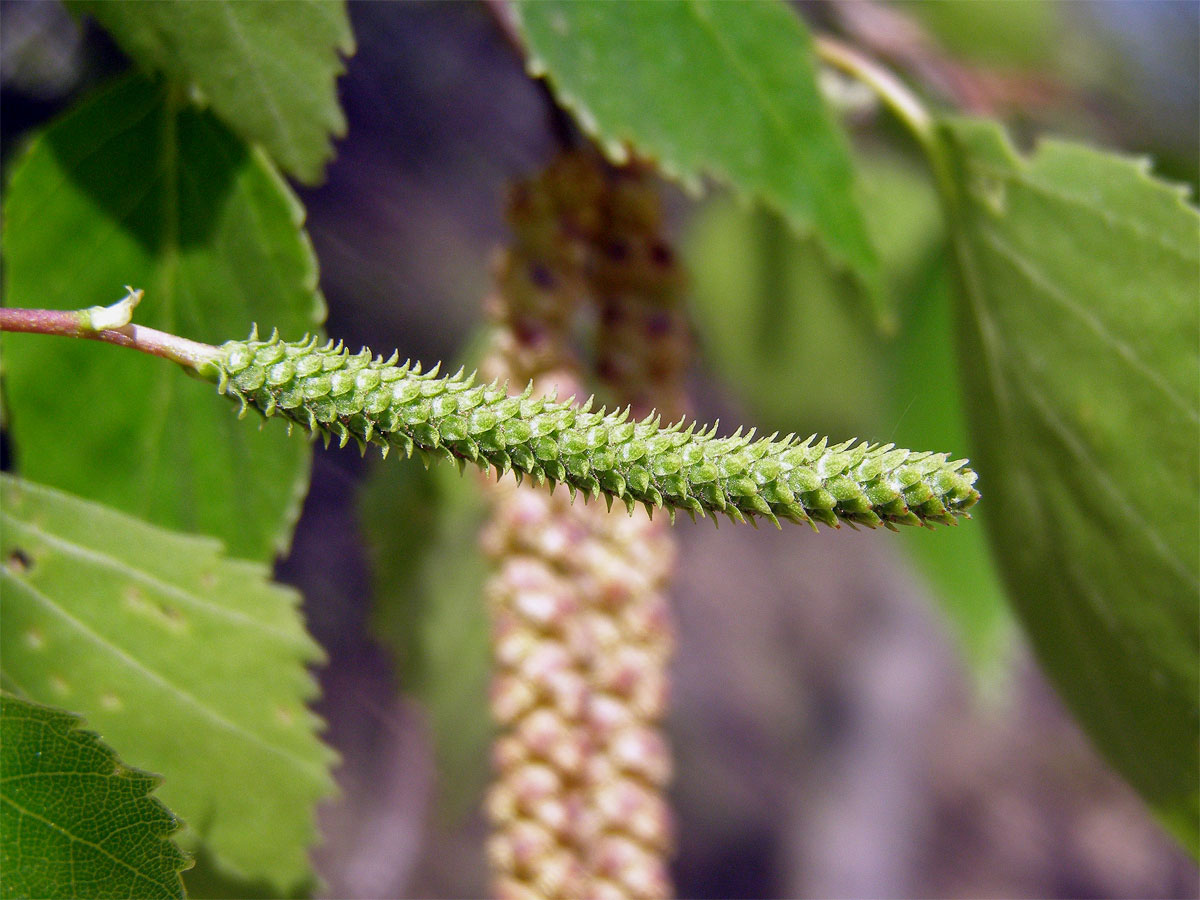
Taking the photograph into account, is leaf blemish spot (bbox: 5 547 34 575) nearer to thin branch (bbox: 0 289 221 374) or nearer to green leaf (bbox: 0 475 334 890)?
green leaf (bbox: 0 475 334 890)

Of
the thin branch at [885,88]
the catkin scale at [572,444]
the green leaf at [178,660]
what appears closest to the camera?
the catkin scale at [572,444]

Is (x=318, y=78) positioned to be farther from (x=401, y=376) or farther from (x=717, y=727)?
(x=717, y=727)

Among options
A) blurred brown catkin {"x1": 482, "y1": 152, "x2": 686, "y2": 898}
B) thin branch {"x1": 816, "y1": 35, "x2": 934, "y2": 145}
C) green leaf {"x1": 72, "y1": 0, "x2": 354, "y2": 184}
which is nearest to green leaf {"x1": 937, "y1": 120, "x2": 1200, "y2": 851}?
thin branch {"x1": 816, "y1": 35, "x2": 934, "y2": 145}

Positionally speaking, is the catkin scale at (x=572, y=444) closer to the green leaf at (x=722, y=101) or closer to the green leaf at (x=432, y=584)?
the green leaf at (x=722, y=101)

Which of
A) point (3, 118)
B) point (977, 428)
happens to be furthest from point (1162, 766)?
point (3, 118)

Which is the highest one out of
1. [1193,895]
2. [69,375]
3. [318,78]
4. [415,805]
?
[1193,895]

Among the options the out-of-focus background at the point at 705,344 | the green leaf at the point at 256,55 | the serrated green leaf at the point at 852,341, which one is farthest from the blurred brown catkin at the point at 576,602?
the serrated green leaf at the point at 852,341

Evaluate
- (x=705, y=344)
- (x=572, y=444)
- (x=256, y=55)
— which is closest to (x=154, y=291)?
(x=256, y=55)
